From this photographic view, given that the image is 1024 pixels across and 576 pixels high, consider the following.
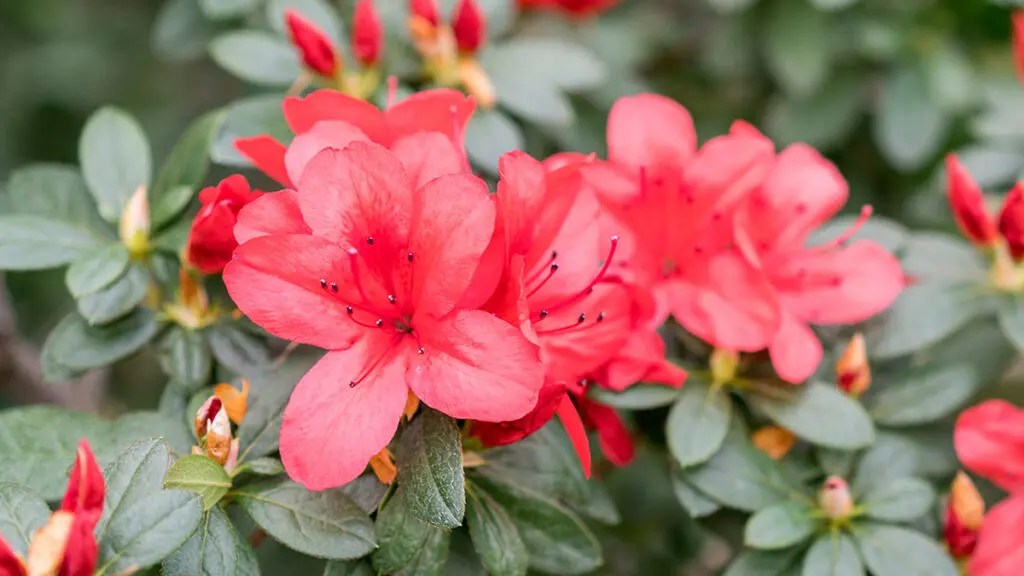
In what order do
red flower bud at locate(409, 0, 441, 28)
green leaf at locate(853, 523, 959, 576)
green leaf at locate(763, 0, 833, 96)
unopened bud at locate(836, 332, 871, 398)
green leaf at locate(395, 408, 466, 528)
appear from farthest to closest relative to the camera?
green leaf at locate(763, 0, 833, 96)
red flower bud at locate(409, 0, 441, 28)
unopened bud at locate(836, 332, 871, 398)
green leaf at locate(853, 523, 959, 576)
green leaf at locate(395, 408, 466, 528)

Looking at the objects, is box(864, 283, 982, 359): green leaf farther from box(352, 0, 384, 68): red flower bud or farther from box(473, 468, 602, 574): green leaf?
box(352, 0, 384, 68): red flower bud

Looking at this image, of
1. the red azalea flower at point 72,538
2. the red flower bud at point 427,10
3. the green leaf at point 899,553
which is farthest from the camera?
the red flower bud at point 427,10

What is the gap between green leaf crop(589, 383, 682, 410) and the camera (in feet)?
3.62

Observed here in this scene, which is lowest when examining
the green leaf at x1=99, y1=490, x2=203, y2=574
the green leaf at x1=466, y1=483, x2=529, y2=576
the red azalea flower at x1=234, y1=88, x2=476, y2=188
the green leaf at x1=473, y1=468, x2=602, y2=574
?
the green leaf at x1=473, y1=468, x2=602, y2=574

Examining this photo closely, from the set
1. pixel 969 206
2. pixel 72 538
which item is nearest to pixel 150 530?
pixel 72 538

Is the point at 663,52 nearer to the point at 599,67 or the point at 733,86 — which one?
the point at 733,86

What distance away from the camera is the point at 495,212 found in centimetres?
84

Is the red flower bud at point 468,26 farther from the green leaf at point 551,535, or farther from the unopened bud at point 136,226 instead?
the green leaf at point 551,535

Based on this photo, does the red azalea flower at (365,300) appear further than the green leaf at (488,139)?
No

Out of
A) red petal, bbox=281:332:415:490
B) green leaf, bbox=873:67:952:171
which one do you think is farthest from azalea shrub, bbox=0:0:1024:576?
green leaf, bbox=873:67:952:171

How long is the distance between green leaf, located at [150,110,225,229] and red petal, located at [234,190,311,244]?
28 cm

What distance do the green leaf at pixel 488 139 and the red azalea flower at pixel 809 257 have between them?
337 millimetres

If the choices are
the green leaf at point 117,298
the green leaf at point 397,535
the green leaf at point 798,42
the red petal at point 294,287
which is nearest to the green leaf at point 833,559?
the green leaf at point 397,535

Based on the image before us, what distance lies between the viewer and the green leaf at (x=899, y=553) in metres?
1.07
